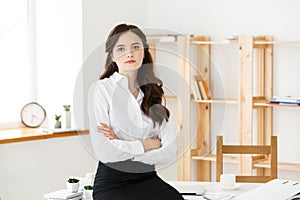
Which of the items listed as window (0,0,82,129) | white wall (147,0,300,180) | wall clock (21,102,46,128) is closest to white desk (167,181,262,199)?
white wall (147,0,300,180)

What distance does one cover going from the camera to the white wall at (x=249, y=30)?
4.30m

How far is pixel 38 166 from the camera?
4.15 m

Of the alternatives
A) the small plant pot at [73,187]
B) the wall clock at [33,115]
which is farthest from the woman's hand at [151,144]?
the wall clock at [33,115]

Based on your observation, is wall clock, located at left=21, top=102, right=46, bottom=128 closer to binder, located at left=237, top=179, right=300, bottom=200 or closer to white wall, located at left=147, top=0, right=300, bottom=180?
white wall, located at left=147, top=0, right=300, bottom=180

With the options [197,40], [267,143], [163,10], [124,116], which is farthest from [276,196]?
[163,10]

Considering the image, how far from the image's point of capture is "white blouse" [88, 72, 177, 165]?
192 centimetres

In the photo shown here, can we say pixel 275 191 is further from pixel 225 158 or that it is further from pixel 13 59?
pixel 13 59

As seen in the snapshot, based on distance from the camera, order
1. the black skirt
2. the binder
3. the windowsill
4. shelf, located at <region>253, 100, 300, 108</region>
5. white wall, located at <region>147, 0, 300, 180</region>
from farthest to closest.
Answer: white wall, located at <region>147, 0, 300, 180</region>
shelf, located at <region>253, 100, 300, 108</region>
the windowsill
the black skirt
the binder

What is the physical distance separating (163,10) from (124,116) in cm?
316

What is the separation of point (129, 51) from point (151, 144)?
1.06 feet

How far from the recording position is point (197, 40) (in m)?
4.65

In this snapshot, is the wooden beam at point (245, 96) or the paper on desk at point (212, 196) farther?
the wooden beam at point (245, 96)

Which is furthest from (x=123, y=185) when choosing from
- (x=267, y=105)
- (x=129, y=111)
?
(x=267, y=105)

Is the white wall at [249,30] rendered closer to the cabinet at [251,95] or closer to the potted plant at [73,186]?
the cabinet at [251,95]
